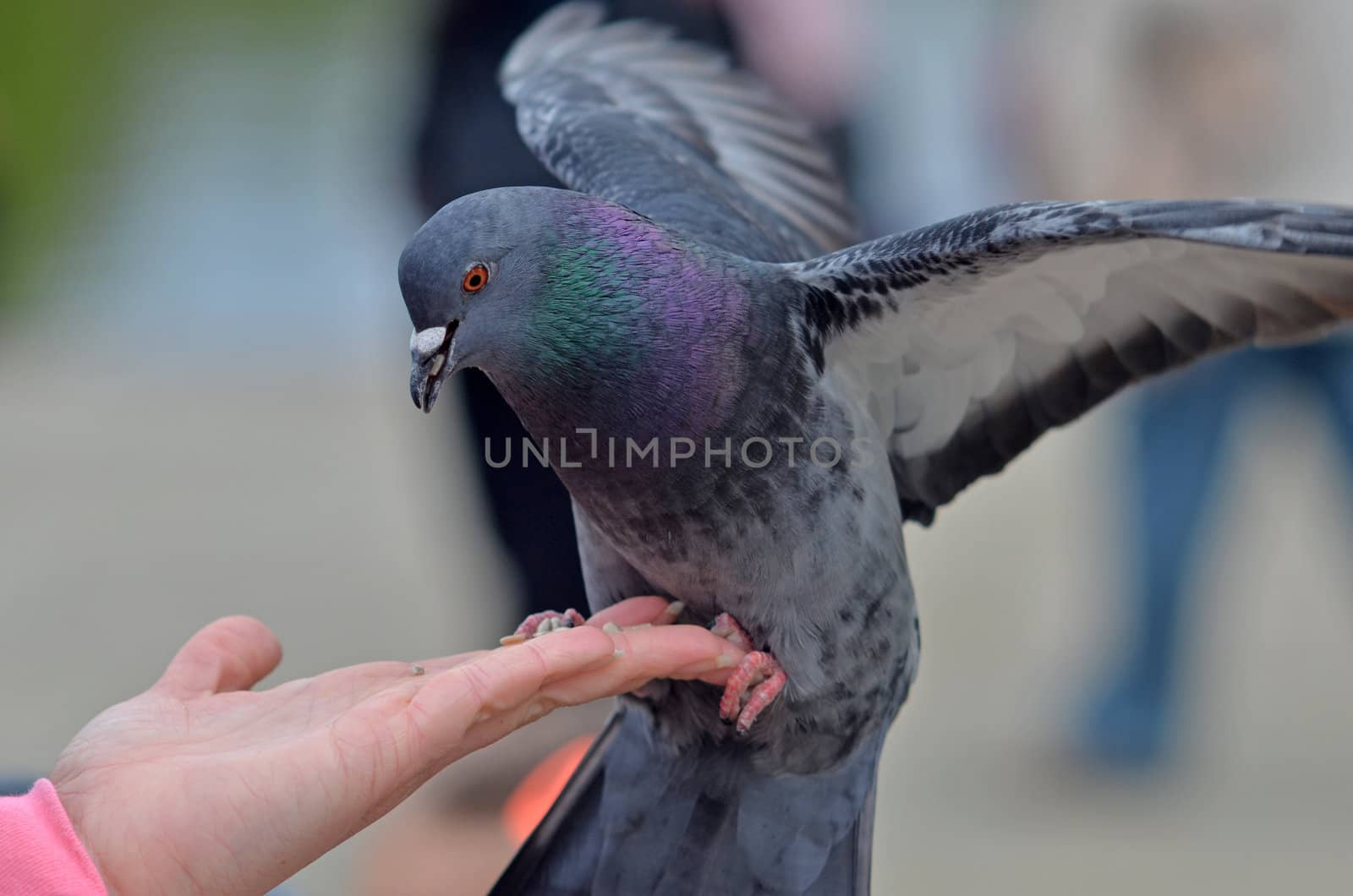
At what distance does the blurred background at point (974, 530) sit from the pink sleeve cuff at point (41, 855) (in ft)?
3.23

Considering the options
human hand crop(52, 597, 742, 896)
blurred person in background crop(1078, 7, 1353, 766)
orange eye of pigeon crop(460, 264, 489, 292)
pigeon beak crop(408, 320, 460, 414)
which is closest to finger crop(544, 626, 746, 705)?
human hand crop(52, 597, 742, 896)

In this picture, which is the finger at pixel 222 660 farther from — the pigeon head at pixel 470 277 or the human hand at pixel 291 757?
the pigeon head at pixel 470 277

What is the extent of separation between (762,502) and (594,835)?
813mm

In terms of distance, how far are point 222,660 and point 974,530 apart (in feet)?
19.4

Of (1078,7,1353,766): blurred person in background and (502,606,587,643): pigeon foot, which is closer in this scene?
(502,606,587,643): pigeon foot

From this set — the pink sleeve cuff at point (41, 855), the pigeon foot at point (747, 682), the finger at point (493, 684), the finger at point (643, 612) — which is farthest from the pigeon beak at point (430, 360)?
the pink sleeve cuff at point (41, 855)

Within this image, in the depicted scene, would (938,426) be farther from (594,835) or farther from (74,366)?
(74,366)

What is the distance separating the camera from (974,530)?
7469 millimetres

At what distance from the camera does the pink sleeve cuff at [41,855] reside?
156 centimetres

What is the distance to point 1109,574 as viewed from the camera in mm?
5824

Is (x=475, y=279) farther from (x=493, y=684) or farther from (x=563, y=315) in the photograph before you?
(x=493, y=684)

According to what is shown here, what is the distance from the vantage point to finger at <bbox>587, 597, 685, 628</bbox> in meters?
2.22

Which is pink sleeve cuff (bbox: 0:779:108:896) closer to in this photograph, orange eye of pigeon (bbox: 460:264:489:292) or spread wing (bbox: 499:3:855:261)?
orange eye of pigeon (bbox: 460:264:489:292)

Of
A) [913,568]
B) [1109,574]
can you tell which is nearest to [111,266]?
[913,568]
